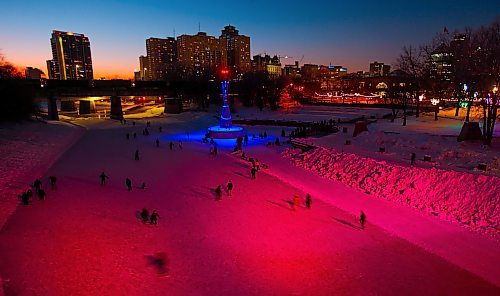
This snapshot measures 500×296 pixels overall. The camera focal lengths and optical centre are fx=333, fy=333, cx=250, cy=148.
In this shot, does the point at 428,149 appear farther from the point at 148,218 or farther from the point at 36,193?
the point at 36,193

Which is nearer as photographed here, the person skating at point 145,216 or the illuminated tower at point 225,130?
the person skating at point 145,216

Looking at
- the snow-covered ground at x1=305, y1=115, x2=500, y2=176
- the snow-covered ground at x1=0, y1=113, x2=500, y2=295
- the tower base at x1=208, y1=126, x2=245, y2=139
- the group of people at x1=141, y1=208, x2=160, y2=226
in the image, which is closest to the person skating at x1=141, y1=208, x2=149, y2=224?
the group of people at x1=141, y1=208, x2=160, y2=226

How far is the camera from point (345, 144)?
89.8 ft

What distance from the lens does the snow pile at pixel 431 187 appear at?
15.3m

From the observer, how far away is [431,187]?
1775 centimetres

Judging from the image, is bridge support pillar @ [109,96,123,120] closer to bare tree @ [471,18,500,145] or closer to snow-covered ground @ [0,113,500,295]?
snow-covered ground @ [0,113,500,295]

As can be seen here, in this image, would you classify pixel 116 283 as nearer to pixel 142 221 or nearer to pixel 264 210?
pixel 142 221

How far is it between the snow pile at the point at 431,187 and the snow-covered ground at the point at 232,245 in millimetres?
993

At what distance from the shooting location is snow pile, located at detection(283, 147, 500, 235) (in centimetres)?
1526

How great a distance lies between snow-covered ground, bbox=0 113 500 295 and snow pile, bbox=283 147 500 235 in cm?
99

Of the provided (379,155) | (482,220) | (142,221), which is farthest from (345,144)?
(142,221)

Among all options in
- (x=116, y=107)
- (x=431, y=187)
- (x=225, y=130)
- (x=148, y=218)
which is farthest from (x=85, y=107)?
(x=431, y=187)

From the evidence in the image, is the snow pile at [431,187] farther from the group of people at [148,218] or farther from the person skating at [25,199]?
the person skating at [25,199]

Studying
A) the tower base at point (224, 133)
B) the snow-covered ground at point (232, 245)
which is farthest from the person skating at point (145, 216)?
the tower base at point (224, 133)
